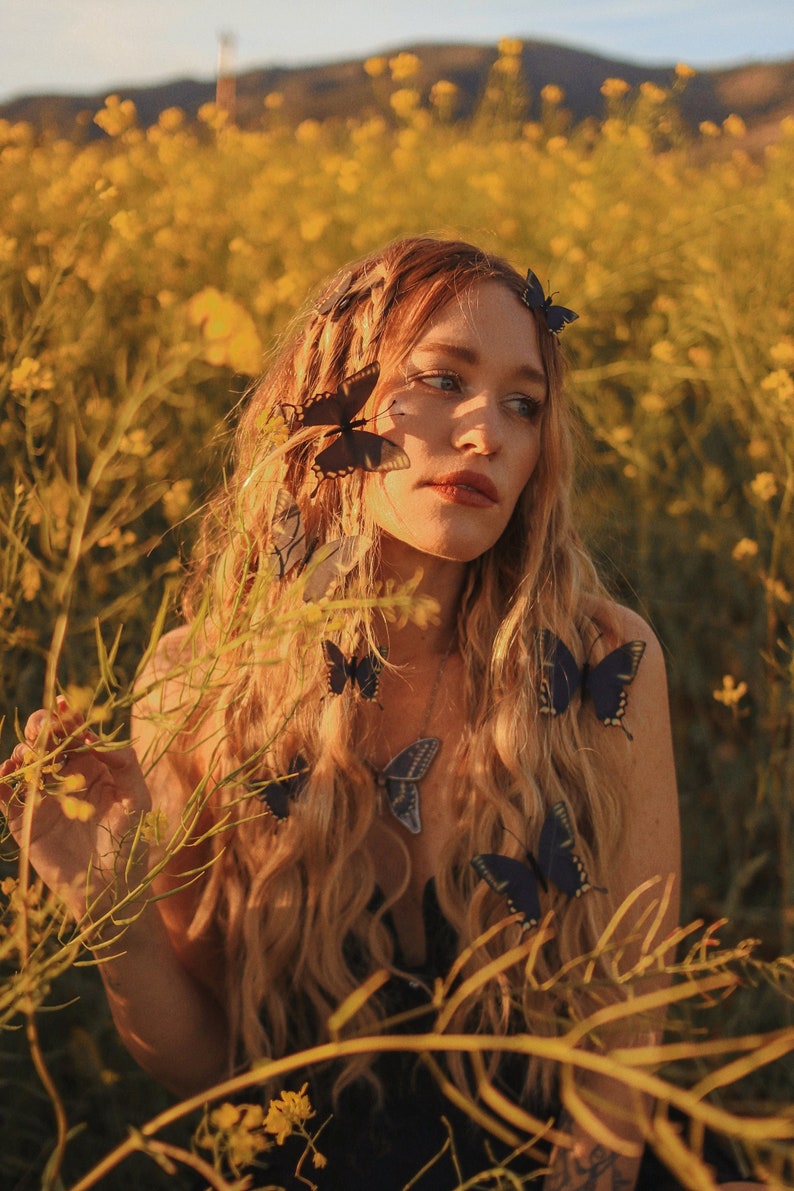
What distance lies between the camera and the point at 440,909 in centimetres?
130

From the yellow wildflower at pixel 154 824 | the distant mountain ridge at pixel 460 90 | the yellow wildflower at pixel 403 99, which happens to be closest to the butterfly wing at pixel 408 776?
the yellow wildflower at pixel 154 824

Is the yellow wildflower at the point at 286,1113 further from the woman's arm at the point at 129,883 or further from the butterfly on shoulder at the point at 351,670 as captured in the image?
the butterfly on shoulder at the point at 351,670

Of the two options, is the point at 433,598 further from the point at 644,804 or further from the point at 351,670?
the point at 644,804

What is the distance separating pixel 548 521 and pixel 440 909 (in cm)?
50

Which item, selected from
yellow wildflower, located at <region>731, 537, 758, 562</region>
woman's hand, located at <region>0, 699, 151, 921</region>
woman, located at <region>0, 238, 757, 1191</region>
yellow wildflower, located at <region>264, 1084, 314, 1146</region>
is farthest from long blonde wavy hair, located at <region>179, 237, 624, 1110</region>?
yellow wildflower, located at <region>731, 537, 758, 562</region>

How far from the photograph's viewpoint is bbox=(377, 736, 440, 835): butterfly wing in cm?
132

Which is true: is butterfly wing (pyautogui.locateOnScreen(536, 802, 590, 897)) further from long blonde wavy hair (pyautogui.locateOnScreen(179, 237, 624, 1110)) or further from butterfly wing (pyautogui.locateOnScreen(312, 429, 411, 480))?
butterfly wing (pyautogui.locateOnScreen(312, 429, 411, 480))

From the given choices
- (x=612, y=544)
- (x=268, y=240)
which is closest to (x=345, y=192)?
(x=268, y=240)

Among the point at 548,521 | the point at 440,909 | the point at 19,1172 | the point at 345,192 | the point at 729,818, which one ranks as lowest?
the point at 19,1172

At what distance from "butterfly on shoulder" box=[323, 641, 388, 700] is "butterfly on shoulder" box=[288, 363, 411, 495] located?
0.23 m

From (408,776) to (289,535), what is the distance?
0.37m

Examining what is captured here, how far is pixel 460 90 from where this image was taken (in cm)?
526

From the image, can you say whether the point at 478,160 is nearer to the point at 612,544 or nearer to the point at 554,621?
the point at 612,544

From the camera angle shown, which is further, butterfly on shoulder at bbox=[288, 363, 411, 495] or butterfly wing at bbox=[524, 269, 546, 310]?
butterfly wing at bbox=[524, 269, 546, 310]
